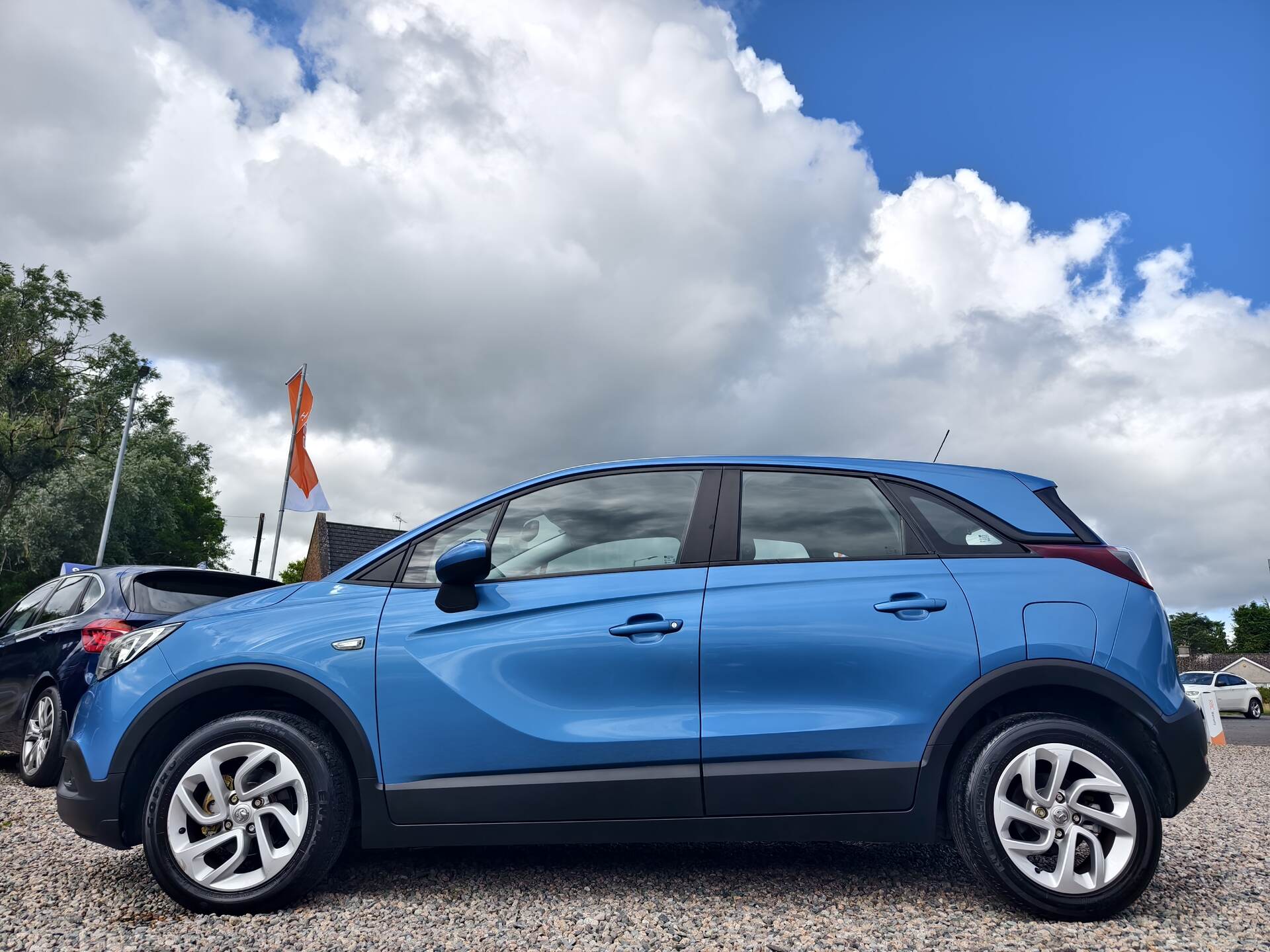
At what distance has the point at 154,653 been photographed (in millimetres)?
3426

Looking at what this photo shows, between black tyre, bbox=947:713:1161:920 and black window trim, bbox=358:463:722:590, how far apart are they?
4.14 ft

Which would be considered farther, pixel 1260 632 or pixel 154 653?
pixel 1260 632

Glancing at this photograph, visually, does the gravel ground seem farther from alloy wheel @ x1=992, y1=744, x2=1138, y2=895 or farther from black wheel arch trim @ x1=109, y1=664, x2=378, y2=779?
black wheel arch trim @ x1=109, y1=664, x2=378, y2=779

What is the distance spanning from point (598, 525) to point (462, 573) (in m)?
0.58

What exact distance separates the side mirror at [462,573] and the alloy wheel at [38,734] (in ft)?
14.1

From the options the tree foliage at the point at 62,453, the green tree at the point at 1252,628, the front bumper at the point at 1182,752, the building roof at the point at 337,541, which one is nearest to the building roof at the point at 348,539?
the building roof at the point at 337,541

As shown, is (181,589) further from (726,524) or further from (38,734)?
(726,524)

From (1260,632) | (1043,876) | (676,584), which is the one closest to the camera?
(1043,876)

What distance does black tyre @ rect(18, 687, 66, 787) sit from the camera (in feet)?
19.7

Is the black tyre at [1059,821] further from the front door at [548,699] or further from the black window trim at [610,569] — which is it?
the black window trim at [610,569]

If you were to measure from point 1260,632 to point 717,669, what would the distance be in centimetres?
11939

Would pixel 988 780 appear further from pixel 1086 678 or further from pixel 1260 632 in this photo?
pixel 1260 632

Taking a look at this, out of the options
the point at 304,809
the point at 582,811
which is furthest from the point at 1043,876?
the point at 304,809

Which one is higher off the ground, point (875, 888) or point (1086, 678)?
point (1086, 678)
